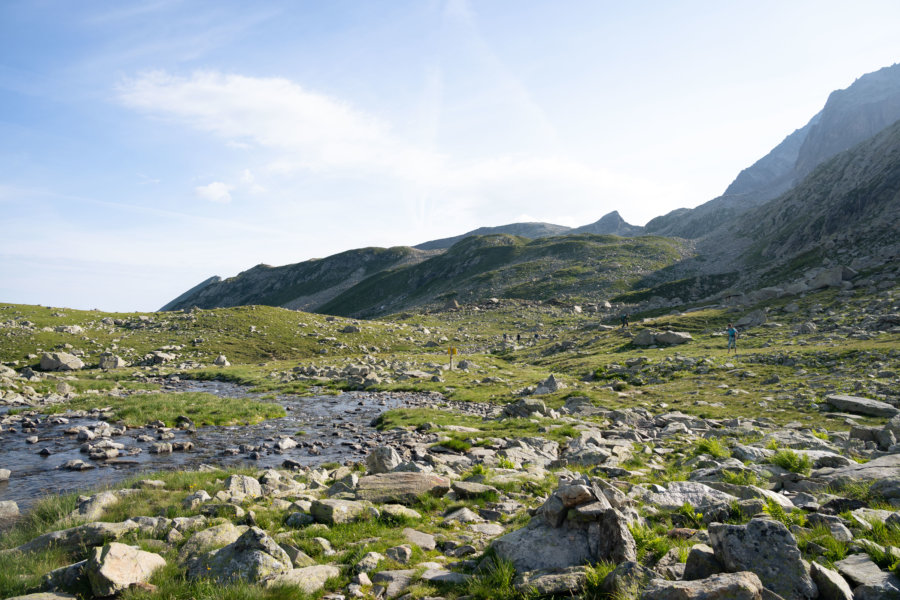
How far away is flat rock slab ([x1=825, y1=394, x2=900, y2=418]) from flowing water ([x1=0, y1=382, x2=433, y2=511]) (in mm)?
24096

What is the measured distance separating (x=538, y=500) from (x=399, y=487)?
161 inches

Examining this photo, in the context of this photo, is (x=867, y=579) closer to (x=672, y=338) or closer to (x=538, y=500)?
(x=538, y=500)

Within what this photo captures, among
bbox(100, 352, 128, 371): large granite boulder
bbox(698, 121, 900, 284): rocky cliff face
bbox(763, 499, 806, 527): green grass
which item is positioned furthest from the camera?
bbox(698, 121, 900, 284): rocky cliff face

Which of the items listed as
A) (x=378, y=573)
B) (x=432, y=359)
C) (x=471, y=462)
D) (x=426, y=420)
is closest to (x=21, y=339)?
(x=432, y=359)

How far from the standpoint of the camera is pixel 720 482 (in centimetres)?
1123

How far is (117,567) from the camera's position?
299 inches

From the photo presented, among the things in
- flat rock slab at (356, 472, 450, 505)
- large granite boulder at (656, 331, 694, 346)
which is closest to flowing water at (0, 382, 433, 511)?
flat rock slab at (356, 472, 450, 505)

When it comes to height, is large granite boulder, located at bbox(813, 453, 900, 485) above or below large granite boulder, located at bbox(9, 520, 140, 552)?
below

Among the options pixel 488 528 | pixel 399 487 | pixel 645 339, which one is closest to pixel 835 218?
pixel 645 339

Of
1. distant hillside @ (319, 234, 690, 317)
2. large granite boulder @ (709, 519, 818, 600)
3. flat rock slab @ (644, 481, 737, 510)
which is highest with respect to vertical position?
distant hillside @ (319, 234, 690, 317)

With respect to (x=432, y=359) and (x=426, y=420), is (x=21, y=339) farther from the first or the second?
(x=426, y=420)

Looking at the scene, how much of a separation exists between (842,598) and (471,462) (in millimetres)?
13234

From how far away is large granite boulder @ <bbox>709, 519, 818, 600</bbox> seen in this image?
236 inches

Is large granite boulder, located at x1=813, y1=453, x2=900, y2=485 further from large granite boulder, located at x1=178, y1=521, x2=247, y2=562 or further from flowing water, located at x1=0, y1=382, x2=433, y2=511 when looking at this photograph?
flowing water, located at x1=0, y1=382, x2=433, y2=511
